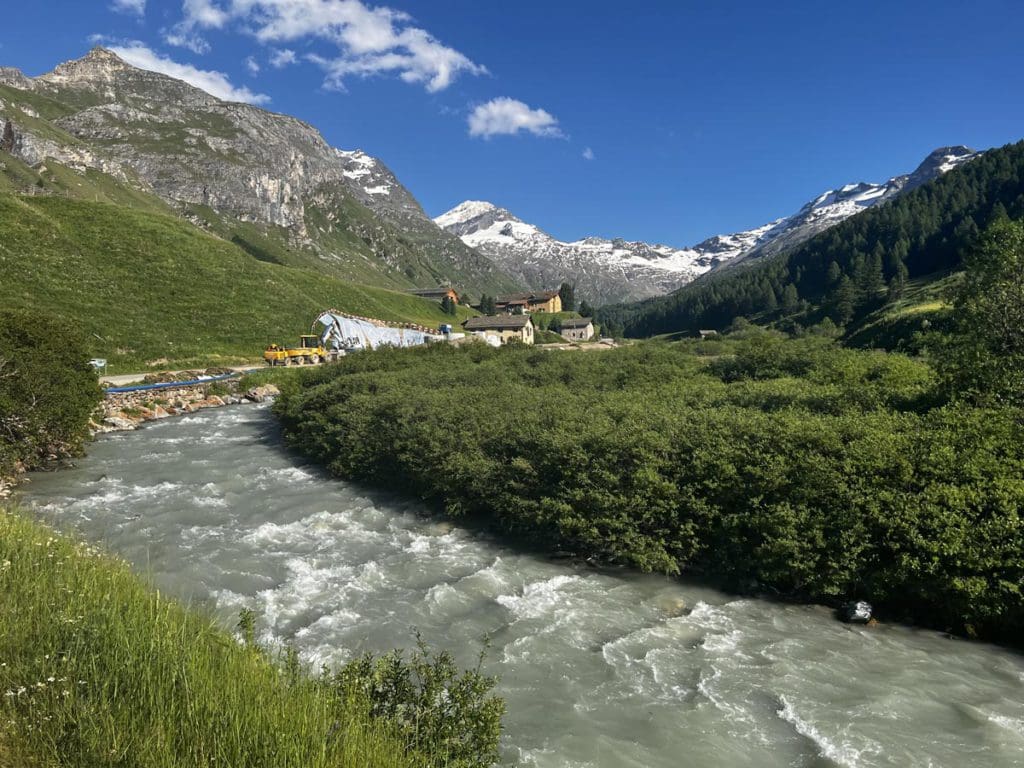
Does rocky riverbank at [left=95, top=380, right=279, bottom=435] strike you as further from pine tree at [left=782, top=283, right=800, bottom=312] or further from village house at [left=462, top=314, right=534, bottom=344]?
pine tree at [left=782, top=283, right=800, bottom=312]

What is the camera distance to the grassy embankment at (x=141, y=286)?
51.7m

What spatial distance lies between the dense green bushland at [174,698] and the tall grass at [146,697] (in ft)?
0.04

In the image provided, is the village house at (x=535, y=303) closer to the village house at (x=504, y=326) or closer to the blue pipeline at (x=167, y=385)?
the village house at (x=504, y=326)

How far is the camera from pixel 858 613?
1151 centimetres

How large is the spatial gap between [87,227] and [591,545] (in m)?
81.0

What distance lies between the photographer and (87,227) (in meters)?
68.5

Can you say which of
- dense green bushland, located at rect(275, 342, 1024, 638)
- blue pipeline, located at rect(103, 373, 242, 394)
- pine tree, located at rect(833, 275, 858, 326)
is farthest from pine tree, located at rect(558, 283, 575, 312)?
dense green bushland, located at rect(275, 342, 1024, 638)

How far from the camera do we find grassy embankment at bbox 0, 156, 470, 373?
5172 centimetres

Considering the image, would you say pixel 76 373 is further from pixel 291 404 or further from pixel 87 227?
pixel 87 227

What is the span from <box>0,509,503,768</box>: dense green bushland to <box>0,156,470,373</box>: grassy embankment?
50366 mm

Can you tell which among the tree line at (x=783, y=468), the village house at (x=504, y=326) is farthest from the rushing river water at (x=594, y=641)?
the village house at (x=504, y=326)

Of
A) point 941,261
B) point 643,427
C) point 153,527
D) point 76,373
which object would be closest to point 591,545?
point 643,427

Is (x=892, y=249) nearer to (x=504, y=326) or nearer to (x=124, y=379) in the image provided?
(x=504, y=326)

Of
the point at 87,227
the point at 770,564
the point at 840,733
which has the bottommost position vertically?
the point at 840,733
